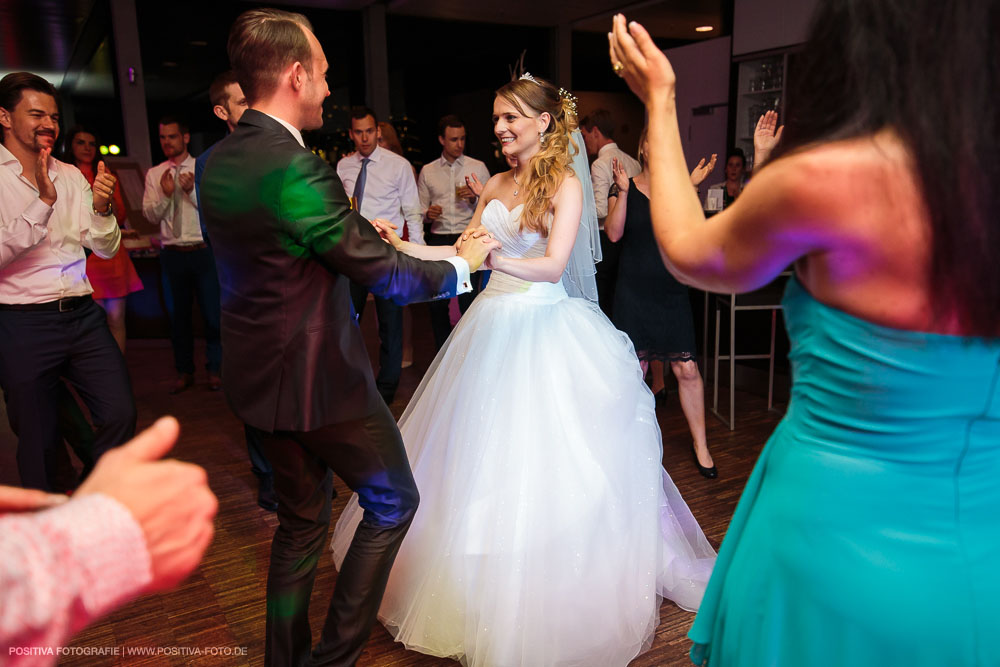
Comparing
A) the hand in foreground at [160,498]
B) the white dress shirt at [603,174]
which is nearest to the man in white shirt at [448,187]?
the white dress shirt at [603,174]

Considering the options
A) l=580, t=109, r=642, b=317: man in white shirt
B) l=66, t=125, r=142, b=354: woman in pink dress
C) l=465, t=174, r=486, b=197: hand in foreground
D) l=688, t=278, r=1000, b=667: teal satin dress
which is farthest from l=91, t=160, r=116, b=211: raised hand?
l=580, t=109, r=642, b=317: man in white shirt

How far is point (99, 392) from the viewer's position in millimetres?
2643

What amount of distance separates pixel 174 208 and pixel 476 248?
137 inches

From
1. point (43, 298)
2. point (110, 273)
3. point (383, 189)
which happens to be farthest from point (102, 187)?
point (383, 189)

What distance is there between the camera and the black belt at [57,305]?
250cm

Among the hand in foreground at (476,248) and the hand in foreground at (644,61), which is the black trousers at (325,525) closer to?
the hand in foreground at (476,248)

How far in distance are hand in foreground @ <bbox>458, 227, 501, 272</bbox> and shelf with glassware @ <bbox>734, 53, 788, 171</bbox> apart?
6236mm

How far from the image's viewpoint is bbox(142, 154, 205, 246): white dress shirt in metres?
4.67

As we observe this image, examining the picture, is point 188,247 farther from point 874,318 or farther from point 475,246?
point 874,318

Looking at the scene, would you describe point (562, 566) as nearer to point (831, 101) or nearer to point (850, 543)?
point (850, 543)

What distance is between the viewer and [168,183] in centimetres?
473

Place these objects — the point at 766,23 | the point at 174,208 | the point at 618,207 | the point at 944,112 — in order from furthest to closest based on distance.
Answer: the point at 766,23 → the point at 174,208 → the point at 618,207 → the point at 944,112

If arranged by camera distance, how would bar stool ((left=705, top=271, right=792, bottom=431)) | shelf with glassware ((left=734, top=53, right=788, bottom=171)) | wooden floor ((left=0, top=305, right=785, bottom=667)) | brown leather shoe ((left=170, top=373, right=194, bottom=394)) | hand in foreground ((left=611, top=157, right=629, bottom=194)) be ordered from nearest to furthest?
wooden floor ((left=0, top=305, right=785, bottom=667))
hand in foreground ((left=611, top=157, right=629, bottom=194))
bar stool ((left=705, top=271, right=792, bottom=431))
brown leather shoe ((left=170, top=373, right=194, bottom=394))
shelf with glassware ((left=734, top=53, right=788, bottom=171))

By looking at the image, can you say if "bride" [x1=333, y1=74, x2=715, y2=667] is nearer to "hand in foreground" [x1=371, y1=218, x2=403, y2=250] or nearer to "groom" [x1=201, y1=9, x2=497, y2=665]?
"hand in foreground" [x1=371, y1=218, x2=403, y2=250]
